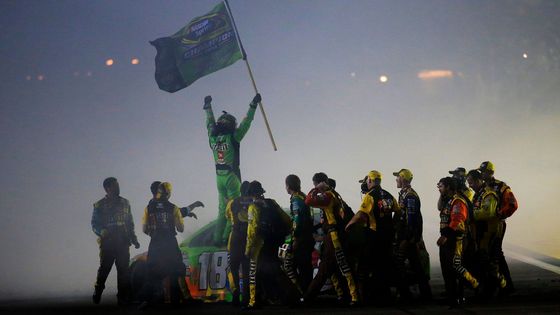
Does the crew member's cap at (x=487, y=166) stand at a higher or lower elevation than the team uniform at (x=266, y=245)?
higher

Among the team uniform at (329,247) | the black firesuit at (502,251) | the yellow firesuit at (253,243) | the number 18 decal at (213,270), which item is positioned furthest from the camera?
the black firesuit at (502,251)

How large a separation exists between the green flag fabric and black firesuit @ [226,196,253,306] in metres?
3.66

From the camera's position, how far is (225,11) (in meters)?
12.1

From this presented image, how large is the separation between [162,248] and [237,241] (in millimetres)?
1161

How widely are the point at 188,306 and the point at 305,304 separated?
1.88 meters

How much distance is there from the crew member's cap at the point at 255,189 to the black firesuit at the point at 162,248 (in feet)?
4.66

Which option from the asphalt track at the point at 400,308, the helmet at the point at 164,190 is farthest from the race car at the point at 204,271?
the helmet at the point at 164,190

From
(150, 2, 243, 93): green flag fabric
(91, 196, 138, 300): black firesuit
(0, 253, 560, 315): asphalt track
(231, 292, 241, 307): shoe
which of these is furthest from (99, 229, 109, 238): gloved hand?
(150, 2, 243, 93): green flag fabric

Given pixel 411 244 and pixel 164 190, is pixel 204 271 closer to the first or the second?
pixel 164 190

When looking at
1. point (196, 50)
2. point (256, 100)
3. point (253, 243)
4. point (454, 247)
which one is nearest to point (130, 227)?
point (253, 243)

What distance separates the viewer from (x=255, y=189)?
8.87 metres

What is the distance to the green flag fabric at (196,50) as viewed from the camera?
470 inches

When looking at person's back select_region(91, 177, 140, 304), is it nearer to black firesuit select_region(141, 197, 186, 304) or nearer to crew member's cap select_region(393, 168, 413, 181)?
black firesuit select_region(141, 197, 186, 304)

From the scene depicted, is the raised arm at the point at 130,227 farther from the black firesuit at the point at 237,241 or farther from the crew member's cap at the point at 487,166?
the crew member's cap at the point at 487,166
